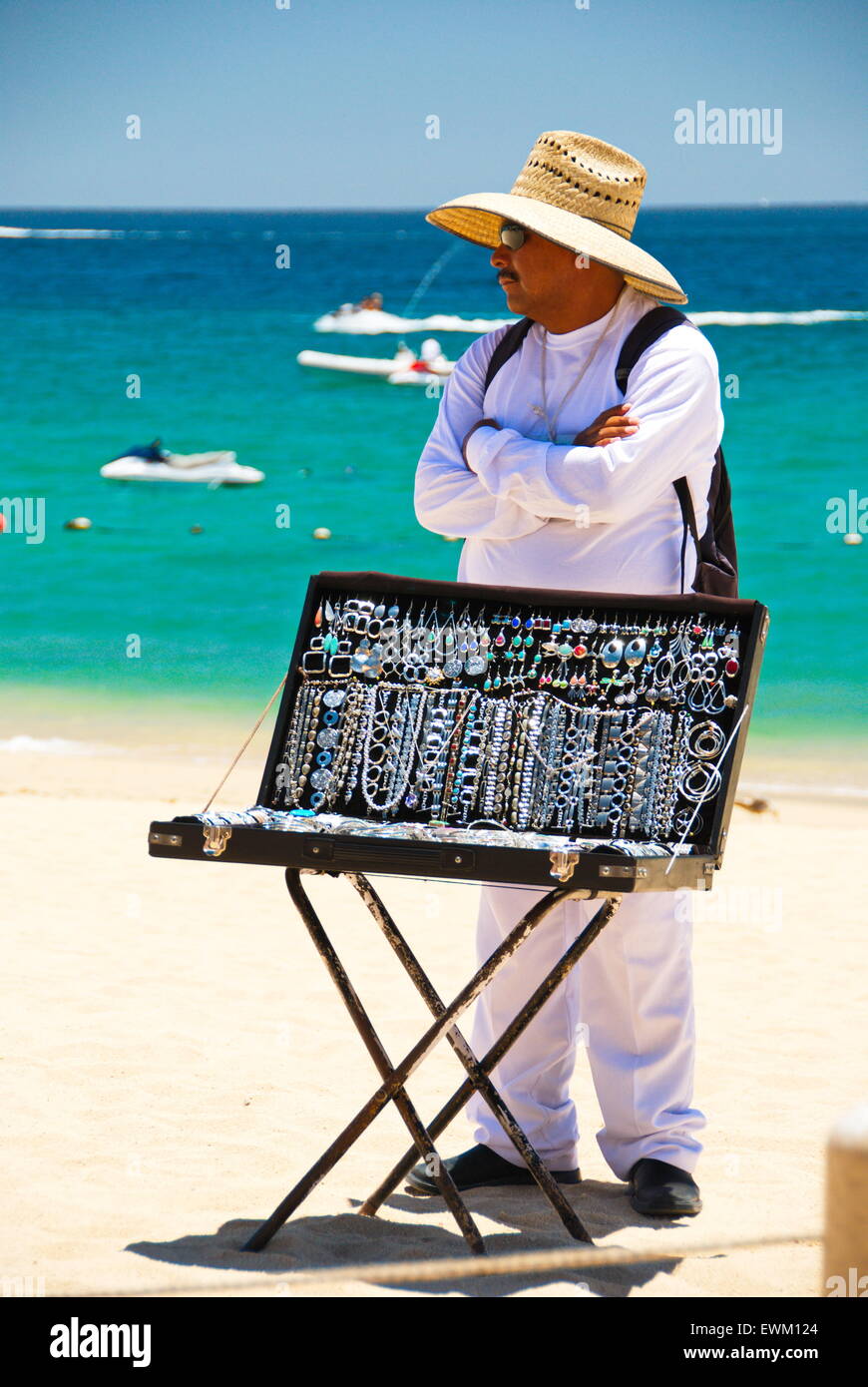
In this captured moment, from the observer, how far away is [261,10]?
22906mm

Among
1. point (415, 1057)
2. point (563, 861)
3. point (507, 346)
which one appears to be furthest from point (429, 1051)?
point (507, 346)

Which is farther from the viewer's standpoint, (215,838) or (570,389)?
(570,389)

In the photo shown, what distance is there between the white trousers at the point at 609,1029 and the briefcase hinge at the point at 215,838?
0.72 meters

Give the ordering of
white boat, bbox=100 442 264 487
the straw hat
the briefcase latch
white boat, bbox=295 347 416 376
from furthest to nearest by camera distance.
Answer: white boat, bbox=295 347 416 376 < white boat, bbox=100 442 264 487 < the straw hat < the briefcase latch

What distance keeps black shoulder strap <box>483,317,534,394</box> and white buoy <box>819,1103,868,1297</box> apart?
1.74 m

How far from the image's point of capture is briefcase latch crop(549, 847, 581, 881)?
91.7 inches

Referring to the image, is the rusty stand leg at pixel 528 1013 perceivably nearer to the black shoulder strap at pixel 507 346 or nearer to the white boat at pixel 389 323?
the black shoulder strap at pixel 507 346

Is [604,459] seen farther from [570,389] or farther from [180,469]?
[180,469]

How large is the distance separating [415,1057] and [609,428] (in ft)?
3.55

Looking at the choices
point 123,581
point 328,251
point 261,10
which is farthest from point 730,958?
point 328,251

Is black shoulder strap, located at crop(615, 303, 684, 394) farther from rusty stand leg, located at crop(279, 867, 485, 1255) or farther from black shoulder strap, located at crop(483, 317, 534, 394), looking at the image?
rusty stand leg, located at crop(279, 867, 485, 1255)

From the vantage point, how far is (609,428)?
2826mm

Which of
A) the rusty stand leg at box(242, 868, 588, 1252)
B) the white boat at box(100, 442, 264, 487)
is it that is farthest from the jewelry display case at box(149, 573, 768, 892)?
the white boat at box(100, 442, 264, 487)
